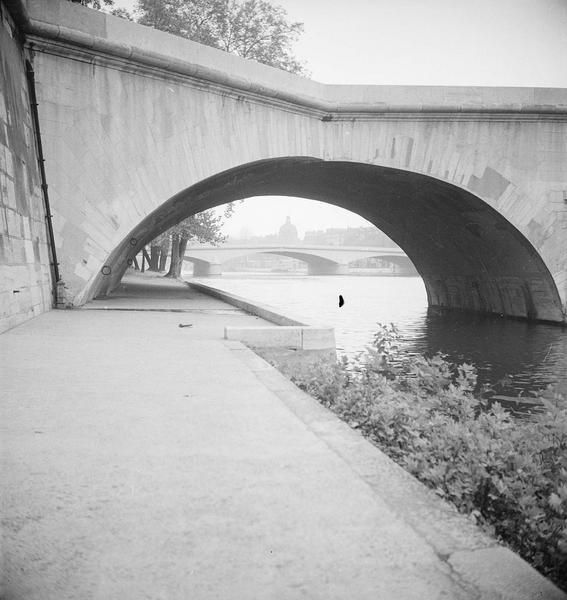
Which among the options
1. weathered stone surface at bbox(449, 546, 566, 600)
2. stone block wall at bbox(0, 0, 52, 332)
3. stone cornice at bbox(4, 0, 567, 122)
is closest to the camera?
weathered stone surface at bbox(449, 546, 566, 600)

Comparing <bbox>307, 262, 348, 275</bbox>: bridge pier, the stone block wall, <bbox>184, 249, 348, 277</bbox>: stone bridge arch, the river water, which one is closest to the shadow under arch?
the river water

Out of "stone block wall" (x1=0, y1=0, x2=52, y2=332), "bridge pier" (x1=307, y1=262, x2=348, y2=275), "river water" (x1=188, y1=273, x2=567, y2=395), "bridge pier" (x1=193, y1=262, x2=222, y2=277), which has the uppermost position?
"stone block wall" (x1=0, y1=0, x2=52, y2=332)

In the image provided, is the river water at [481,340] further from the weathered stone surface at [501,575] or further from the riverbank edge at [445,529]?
the weathered stone surface at [501,575]

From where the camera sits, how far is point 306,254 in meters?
61.3

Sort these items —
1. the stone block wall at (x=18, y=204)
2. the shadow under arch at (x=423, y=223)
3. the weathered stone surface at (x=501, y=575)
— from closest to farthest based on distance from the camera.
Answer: the weathered stone surface at (x=501, y=575) → the stone block wall at (x=18, y=204) → the shadow under arch at (x=423, y=223)

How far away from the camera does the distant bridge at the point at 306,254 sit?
181 ft

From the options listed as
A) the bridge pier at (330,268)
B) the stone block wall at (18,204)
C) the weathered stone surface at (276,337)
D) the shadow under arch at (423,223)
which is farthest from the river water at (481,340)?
the bridge pier at (330,268)

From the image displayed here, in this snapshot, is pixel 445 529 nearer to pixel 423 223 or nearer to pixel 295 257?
pixel 423 223

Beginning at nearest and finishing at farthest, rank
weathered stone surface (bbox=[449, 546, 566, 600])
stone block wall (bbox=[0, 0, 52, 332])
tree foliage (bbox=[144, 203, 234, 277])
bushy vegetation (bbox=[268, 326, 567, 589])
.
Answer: weathered stone surface (bbox=[449, 546, 566, 600])
bushy vegetation (bbox=[268, 326, 567, 589])
stone block wall (bbox=[0, 0, 52, 332])
tree foliage (bbox=[144, 203, 234, 277])

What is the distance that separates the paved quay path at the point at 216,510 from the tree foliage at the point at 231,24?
19546mm

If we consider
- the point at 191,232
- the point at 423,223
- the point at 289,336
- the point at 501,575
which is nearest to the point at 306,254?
the point at 191,232

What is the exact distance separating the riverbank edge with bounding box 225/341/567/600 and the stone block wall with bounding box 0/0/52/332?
195 inches

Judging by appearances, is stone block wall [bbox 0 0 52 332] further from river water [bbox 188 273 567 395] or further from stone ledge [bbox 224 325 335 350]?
river water [bbox 188 273 567 395]

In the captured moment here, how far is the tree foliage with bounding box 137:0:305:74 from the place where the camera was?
66.4ft
